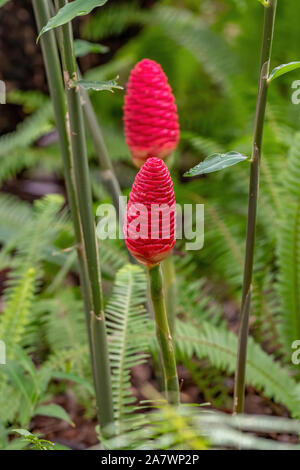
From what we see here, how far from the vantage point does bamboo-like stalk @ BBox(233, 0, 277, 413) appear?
500mm

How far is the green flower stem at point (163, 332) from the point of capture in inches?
21.2

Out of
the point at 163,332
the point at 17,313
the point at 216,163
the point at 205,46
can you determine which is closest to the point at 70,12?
the point at 216,163

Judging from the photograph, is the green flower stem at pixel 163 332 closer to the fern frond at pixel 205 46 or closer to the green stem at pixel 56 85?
the green stem at pixel 56 85

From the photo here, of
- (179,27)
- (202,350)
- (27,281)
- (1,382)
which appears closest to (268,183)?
(202,350)

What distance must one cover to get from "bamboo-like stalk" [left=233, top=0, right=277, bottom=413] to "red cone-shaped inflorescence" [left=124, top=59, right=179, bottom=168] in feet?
0.73

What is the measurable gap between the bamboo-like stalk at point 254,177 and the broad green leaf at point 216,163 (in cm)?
3

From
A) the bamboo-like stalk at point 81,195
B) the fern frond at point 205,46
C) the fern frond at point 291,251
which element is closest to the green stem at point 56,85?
the bamboo-like stalk at point 81,195

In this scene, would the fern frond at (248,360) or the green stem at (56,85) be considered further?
the fern frond at (248,360)

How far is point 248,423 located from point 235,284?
687mm

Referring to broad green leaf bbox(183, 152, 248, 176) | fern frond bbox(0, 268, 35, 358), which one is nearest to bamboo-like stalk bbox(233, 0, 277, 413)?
broad green leaf bbox(183, 152, 248, 176)

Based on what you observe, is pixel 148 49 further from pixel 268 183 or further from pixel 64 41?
pixel 64 41

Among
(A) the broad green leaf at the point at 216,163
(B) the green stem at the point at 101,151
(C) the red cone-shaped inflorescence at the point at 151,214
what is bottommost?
(C) the red cone-shaped inflorescence at the point at 151,214

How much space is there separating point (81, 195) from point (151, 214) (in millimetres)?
114

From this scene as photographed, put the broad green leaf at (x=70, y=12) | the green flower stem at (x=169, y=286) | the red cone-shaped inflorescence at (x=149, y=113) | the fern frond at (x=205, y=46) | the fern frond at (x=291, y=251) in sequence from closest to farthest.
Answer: the broad green leaf at (x=70, y=12) → the red cone-shaped inflorescence at (x=149, y=113) → the green flower stem at (x=169, y=286) → the fern frond at (x=291, y=251) → the fern frond at (x=205, y=46)
